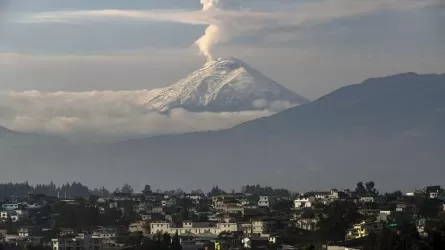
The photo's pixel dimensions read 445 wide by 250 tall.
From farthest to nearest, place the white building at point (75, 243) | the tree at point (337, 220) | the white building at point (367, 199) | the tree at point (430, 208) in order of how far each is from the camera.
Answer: the white building at point (367, 199)
the tree at point (430, 208)
the white building at point (75, 243)
the tree at point (337, 220)

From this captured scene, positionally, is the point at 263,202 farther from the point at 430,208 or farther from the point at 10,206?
the point at 430,208

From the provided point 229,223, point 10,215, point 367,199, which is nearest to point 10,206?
point 10,215

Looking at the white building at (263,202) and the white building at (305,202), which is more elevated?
the white building at (263,202)

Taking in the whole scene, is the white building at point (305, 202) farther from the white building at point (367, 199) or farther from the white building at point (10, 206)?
the white building at point (10, 206)

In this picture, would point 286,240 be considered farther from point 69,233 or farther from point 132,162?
point 132,162

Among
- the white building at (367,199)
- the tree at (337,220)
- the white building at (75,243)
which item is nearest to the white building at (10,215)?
the white building at (367,199)

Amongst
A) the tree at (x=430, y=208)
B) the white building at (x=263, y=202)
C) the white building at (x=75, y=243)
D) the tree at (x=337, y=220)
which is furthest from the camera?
the white building at (x=263, y=202)
